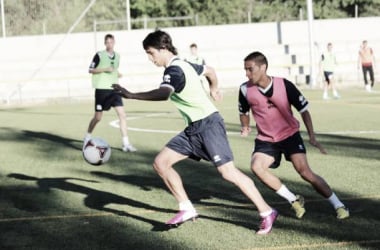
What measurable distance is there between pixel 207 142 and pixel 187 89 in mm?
519

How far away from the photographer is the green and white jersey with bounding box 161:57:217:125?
656 cm

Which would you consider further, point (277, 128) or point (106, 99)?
point (106, 99)

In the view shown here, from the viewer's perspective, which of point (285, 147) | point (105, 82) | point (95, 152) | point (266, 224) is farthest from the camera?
point (105, 82)

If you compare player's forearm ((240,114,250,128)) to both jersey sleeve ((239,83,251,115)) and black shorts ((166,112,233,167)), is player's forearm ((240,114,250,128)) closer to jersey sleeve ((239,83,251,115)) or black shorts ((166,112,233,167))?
jersey sleeve ((239,83,251,115))

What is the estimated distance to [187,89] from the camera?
6707 mm

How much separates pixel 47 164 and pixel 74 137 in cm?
401

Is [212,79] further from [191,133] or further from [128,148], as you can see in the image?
[128,148]

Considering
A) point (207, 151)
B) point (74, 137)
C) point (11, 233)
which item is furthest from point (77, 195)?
point (74, 137)

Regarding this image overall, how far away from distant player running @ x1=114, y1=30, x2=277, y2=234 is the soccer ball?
2378mm

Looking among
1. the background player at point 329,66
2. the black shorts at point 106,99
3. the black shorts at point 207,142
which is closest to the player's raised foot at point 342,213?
the black shorts at point 207,142

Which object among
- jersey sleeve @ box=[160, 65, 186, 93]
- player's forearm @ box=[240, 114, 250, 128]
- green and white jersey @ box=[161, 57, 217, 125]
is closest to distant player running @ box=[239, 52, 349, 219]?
player's forearm @ box=[240, 114, 250, 128]

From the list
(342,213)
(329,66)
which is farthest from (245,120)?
(329,66)

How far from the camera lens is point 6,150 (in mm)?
14164

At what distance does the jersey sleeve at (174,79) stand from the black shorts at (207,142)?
431 mm
